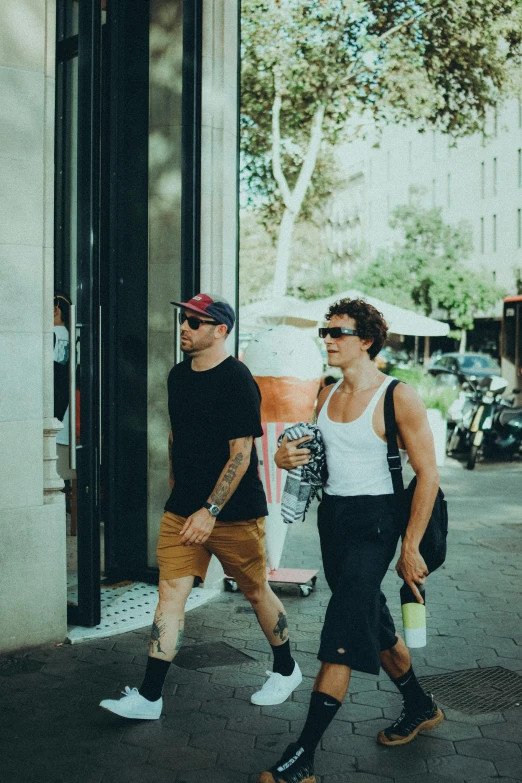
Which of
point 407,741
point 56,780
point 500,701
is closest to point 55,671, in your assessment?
point 56,780

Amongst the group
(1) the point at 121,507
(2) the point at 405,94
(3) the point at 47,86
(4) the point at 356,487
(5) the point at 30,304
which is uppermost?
(2) the point at 405,94

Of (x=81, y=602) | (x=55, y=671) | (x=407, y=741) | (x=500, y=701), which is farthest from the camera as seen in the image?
(x=81, y=602)

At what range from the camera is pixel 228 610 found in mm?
6078

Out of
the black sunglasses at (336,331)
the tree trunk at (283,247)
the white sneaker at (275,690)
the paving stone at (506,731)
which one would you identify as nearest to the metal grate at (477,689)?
the paving stone at (506,731)

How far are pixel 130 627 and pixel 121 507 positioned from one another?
1.36 meters

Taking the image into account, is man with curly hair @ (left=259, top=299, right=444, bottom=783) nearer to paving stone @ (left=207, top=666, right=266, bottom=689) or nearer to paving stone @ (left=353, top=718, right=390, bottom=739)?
paving stone @ (left=353, top=718, right=390, bottom=739)

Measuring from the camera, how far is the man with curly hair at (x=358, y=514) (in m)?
3.44

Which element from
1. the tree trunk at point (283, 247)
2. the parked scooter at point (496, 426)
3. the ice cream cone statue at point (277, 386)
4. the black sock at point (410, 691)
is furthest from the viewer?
the tree trunk at point (283, 247)

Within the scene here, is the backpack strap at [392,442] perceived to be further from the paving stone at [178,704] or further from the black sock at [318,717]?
the paving stone at [178,704]

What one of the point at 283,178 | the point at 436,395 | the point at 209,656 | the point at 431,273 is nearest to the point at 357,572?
the point at 209,656

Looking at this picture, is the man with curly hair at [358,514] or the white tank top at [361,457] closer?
the man with curly hair at [358,514]

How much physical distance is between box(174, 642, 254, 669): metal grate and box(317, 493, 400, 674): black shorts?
1.45m

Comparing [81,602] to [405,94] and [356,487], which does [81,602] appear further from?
[405,94]

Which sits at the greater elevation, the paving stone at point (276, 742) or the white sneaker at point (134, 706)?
the white sneaker at point (134, 706)
